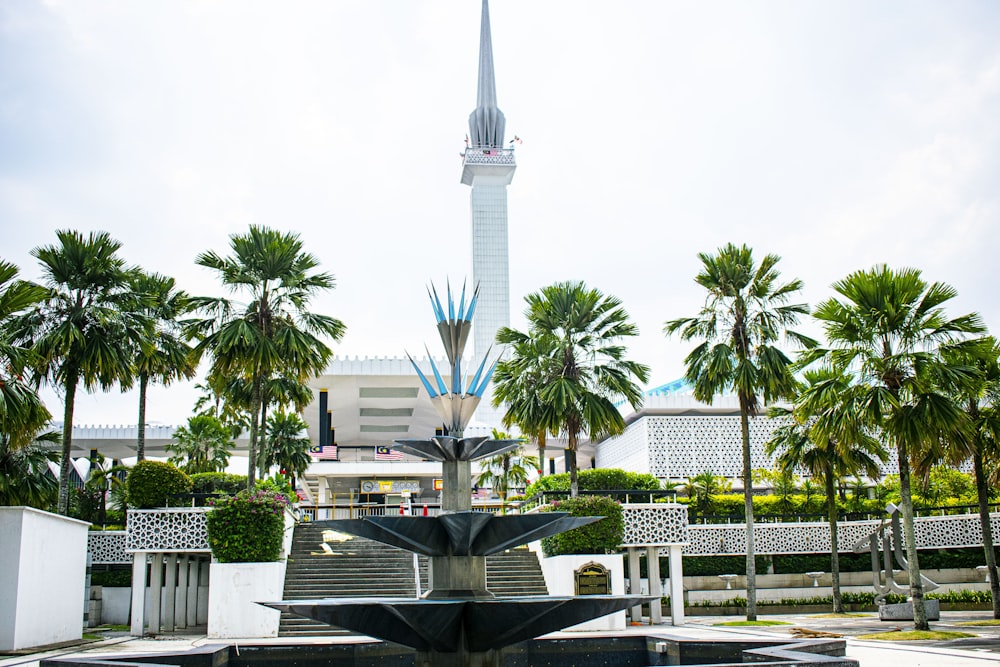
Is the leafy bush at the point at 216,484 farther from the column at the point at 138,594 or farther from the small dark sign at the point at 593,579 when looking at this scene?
the small dark sign at the point at 593,579

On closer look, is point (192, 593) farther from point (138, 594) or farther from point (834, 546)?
point (834, 546)

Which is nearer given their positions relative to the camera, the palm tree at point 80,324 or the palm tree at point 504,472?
the palm tree at point 80,324

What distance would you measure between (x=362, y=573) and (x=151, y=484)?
5.38 metres

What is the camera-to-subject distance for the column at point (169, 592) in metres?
22.5

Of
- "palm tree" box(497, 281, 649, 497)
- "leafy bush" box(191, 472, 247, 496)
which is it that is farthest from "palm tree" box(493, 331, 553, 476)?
"leafy bush" box(191, 472, 247, 496)

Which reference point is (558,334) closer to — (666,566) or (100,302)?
(666,566)

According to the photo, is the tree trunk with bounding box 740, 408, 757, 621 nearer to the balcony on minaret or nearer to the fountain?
the fountain

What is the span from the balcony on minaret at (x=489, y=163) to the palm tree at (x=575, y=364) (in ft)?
170

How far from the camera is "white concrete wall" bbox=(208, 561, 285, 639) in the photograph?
19.4 metres

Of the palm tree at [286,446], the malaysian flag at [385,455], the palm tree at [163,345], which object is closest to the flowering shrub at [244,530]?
the palm tree at [163,345]

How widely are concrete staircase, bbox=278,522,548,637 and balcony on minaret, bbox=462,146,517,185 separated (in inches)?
2159

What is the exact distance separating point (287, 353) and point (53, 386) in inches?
211

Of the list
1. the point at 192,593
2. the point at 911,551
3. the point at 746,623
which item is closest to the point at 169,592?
the point at 192,593

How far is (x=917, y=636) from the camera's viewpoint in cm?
1736
